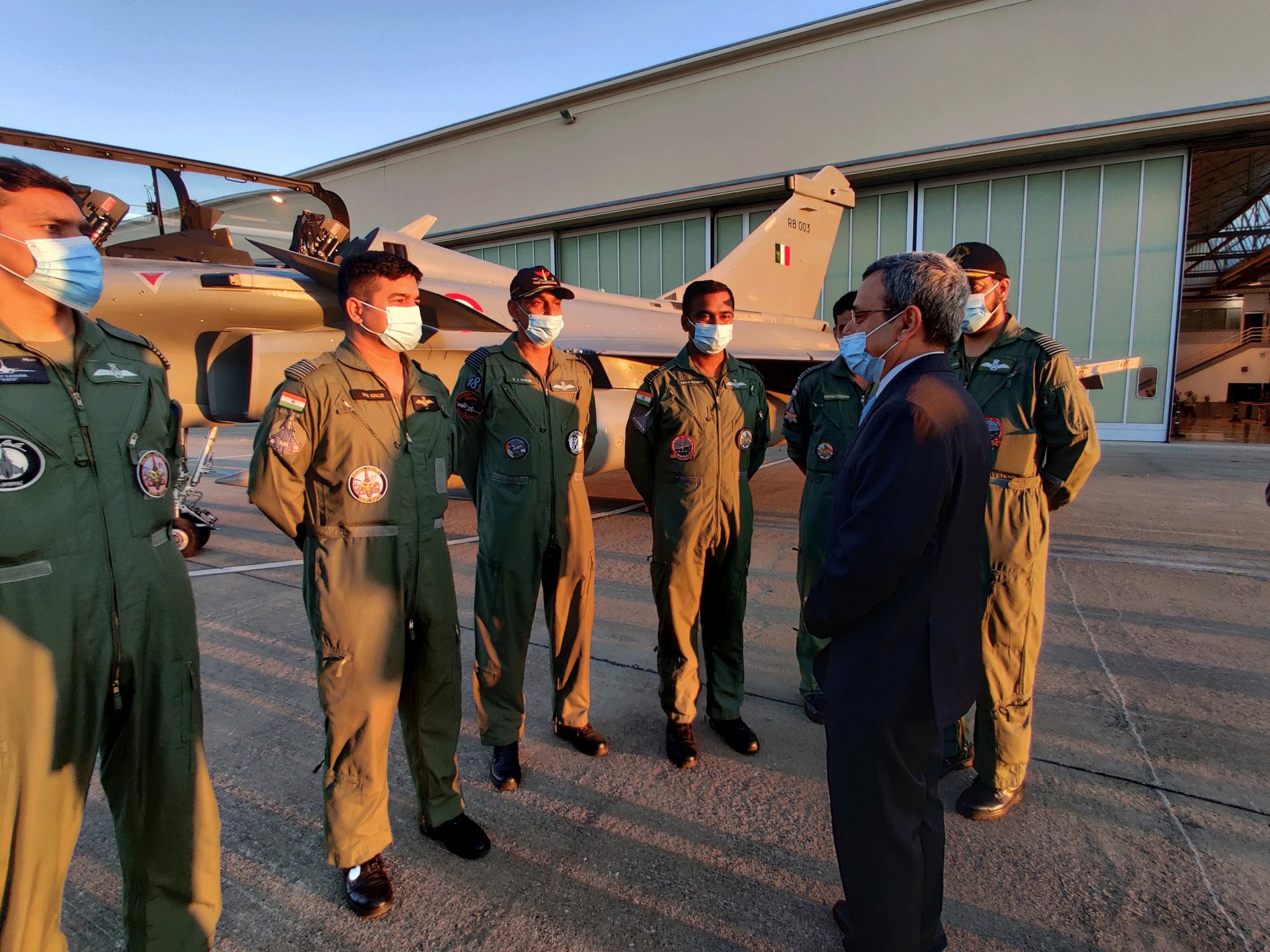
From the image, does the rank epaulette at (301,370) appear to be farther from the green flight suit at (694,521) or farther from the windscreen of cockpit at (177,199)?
the windscreen of cockpit at (177,199)

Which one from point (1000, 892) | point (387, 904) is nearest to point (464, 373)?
point (387, 904)

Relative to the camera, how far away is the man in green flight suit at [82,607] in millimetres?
1387

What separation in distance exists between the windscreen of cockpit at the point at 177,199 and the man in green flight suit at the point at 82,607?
13.3ft

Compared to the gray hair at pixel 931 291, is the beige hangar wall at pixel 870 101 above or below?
above

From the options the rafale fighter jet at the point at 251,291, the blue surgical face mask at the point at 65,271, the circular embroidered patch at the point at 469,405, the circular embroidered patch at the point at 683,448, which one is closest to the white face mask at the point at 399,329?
the circular embroidered patch at the point at 469,405

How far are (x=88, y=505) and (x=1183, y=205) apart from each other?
58.9 feet

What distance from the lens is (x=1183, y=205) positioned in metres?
13.1

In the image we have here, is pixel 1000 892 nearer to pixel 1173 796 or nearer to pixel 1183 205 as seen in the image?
pixel 1173 796

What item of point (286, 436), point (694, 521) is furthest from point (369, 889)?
point (694, 521)

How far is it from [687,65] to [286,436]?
743 inches

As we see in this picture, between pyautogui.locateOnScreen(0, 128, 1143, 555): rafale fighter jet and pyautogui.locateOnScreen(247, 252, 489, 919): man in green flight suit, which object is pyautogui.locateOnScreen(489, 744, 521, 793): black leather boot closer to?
pyautogui.locateOnScreen(247, 252, 489, 919): man in green flight suit

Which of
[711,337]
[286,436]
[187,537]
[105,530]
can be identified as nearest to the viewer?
[105,530]

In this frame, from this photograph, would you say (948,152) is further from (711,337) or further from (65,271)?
(65,271)

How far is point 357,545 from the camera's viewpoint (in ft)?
6.57
